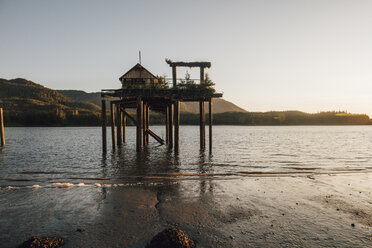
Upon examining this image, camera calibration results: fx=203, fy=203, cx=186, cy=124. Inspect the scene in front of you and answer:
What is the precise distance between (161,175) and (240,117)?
186865 millimetres

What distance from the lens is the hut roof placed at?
22.7 meters

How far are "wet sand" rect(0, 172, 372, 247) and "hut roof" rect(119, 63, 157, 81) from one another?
47.5 ft

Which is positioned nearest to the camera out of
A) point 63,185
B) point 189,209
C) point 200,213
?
point 200,213

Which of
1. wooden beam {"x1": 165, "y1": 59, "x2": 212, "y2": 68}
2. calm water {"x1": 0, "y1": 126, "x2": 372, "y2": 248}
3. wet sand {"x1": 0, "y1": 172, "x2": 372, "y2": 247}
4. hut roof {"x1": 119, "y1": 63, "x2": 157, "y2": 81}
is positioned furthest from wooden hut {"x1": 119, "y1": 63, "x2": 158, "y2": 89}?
wet sand {"x1": 0, "y1": 172, "x2": 372, "y2": 247}

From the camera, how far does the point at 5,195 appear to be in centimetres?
878

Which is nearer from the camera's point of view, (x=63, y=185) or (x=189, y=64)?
(x=63, y=185)

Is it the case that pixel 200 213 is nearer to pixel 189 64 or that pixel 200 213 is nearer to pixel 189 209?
pixel 189 209

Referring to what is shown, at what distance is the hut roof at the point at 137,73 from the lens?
893 inches

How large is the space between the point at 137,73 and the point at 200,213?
62.3 feet

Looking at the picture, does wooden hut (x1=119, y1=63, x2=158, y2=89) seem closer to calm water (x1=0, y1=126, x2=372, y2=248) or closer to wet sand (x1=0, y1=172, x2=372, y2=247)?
calm water (x1=0, y1=126, x2=372, y2=248)

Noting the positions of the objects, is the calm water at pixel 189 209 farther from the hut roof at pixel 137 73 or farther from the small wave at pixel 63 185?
the hut roof at pixel 137 73

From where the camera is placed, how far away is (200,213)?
6.99 m

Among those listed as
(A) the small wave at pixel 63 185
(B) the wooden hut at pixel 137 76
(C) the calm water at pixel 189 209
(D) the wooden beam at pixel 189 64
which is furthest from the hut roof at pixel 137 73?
(A) the small wave at pixel 63 185

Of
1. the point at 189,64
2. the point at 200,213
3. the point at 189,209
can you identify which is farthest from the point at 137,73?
the point at 200,213
